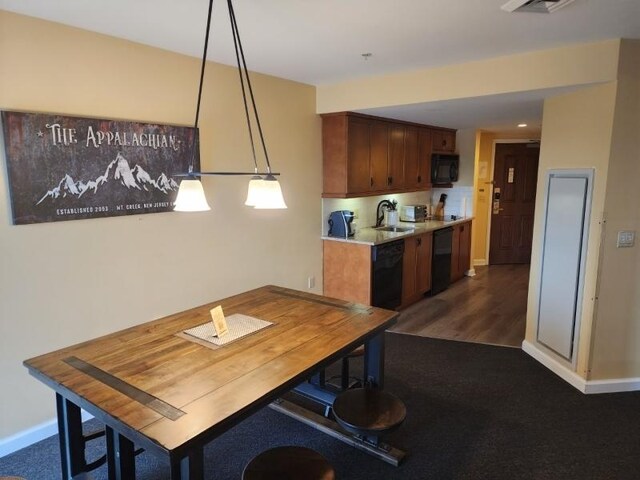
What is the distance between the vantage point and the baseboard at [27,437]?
2.44 meters

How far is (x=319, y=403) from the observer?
2926mm

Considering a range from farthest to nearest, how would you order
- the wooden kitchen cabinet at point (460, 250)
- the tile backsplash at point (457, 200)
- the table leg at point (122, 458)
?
the tile backsplash at point (457, 200)
the wooden kitchen cabinet at point (460, 250)
the table leg at point (122, 458)

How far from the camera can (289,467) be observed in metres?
1.68

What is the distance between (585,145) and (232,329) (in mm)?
2768

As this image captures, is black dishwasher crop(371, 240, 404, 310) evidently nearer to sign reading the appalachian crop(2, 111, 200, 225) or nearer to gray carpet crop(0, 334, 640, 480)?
gray carpet crop(0, 334, 640, 480)

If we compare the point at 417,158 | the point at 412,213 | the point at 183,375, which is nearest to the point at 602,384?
the point at 183,375

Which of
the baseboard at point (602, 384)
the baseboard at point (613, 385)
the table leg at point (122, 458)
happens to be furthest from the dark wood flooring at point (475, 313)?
the table leg at point (122, 458)

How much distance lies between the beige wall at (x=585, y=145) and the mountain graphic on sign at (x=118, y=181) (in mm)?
2957

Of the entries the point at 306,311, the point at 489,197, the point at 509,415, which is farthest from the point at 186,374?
the point at 489,197

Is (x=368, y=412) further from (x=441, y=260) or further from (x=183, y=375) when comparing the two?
(x=441, y=260)

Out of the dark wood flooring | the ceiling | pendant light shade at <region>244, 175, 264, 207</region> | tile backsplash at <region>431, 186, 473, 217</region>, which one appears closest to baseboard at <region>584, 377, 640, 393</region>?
the dark wood flooring

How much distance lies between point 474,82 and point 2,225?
3.34 metres

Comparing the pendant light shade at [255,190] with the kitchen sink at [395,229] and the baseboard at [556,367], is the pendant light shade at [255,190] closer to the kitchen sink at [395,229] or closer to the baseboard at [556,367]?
the baseboard at [556,367]

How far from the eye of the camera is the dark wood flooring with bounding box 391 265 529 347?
13.7ft
